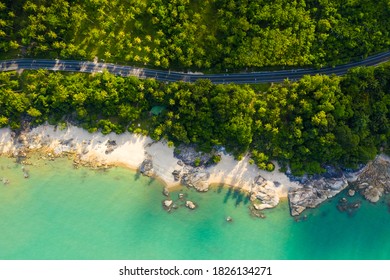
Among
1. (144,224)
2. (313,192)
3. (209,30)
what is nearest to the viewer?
(209,30)

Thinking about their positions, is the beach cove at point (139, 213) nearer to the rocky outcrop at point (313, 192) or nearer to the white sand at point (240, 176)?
the white sand at point (240, 176)

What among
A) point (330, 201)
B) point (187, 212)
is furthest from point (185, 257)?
point (330, 201)

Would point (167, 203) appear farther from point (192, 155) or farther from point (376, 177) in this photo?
point (376, 177)

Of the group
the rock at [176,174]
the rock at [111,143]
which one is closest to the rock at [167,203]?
the rock at [176,174]

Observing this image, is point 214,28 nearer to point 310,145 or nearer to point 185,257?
point 310,145

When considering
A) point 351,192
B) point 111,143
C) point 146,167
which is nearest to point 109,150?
point 111,143

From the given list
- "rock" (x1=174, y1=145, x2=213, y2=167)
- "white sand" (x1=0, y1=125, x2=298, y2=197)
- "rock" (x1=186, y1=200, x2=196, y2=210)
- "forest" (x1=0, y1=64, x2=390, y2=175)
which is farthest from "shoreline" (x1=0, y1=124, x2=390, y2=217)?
"rock" (x1=186, y1=200, x2=196, y2=210)
